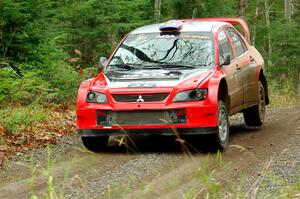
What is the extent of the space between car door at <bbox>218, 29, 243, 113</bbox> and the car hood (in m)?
0.65

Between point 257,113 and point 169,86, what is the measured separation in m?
3.53

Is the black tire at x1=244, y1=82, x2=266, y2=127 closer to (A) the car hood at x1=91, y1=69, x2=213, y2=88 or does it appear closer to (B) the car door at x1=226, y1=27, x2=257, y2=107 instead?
(B) the car door at x1=226, y1=27, x2=257, y2=107

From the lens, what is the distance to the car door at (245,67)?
10438 mm

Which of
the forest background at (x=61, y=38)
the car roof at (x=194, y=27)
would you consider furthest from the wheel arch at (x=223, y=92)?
the forest background at (x=61, y=38)

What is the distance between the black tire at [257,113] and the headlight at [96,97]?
3.66 m

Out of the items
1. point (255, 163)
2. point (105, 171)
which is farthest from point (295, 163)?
point (105, 171)

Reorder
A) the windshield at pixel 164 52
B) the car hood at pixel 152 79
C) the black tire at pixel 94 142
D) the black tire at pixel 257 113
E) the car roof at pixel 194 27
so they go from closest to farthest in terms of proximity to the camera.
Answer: the car hood at pixel 152 79
the black tire at pixel 94 142
the windshield at pixel 164 52
the car roof at pixel 194 27
the black tire at pixel 257 113

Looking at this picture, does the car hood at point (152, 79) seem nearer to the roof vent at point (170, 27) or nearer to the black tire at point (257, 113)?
the roof vent at point (170, 27)

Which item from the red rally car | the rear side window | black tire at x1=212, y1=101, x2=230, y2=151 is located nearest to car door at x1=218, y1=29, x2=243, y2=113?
the red rally car

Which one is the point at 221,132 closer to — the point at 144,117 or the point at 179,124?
the point at 179,124

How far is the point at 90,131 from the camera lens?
8.74 m

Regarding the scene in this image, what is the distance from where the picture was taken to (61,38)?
18.0m

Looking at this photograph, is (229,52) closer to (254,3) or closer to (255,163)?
(255,163)

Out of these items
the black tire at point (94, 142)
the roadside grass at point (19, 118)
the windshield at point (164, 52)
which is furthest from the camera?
the roadside grass at point (19, 118)
